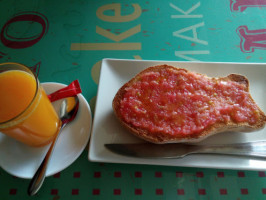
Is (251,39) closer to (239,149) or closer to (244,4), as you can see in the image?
(244,4)

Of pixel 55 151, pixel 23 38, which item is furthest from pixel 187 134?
pixel 23 38

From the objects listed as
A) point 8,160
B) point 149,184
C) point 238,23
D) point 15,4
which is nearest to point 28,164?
point 8,160

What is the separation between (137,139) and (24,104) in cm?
63

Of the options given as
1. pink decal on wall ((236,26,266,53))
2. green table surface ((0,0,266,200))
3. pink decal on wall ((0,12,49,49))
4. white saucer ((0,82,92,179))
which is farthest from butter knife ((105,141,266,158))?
pink decal on wall ((0,12,49,49))

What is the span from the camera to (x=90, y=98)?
1.41 m

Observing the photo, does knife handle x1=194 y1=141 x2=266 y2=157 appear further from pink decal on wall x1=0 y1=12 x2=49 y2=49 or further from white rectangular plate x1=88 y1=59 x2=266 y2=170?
pink decal on wall x1=0 y1=12 x2=49 y2=49

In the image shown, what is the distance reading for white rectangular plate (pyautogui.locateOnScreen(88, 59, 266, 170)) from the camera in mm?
1072

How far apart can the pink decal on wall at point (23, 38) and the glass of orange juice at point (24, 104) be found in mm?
702

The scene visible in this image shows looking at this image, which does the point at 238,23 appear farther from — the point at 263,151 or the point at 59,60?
the point at 59,60

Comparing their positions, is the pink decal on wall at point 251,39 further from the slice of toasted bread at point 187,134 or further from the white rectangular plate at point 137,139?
the slice of toasted bread at point 187,134

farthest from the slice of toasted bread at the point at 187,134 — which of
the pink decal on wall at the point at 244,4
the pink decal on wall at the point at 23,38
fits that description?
the pink decal on wall at the point at 23,38

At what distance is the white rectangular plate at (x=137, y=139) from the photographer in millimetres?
1072

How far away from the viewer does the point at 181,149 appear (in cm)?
111

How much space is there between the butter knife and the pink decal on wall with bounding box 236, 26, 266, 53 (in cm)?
80
